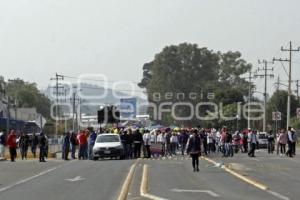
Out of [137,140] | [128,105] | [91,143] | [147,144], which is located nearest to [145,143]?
[147,144]

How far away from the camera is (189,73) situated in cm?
14112

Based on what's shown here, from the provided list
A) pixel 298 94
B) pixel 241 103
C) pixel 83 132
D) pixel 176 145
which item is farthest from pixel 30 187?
pixel 298 94

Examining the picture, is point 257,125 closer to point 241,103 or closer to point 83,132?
point 241,103

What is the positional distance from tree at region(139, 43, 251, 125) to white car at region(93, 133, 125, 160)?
88424mm

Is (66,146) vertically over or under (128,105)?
under

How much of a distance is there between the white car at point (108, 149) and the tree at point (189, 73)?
290 feet

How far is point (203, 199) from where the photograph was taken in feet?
61.5

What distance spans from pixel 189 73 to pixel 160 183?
117427 mm

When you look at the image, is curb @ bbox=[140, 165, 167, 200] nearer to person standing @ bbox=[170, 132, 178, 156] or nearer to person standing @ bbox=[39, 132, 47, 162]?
person standing @ bbox=[39, 132, 47, 162]

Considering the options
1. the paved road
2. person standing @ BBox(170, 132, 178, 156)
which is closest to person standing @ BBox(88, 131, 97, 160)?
person standing @ BBox(170, 132, 178, 156)

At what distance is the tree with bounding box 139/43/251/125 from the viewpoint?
138125 millimetres

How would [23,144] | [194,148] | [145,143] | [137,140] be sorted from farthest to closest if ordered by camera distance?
1. [23,144]
2. [145,143]
3. [137,140]
4. [194,148]

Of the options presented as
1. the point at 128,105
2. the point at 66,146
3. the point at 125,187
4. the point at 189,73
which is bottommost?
the point at 125,187

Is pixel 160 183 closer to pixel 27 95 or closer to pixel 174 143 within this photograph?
pixel 174 143
